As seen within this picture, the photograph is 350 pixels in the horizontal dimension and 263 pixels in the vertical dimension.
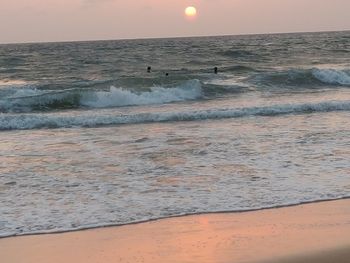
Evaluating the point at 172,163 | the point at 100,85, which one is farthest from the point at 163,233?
the point at 100,85

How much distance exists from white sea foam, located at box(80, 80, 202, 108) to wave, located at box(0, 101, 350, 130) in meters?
4.60

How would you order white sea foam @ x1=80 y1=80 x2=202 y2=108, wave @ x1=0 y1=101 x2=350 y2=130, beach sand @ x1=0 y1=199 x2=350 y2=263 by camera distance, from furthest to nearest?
white sea foam @ x1=80 y1=80 x2=202 y2=108
wave @ x1=0 y1=101 x2=350 y2=130
beach sand @ x1=0 y1=199 x2=350 y2=263

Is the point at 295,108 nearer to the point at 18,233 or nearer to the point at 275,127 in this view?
the point at 275,127

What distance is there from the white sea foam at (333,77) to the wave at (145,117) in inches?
402

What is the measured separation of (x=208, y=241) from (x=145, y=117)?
10469 mm

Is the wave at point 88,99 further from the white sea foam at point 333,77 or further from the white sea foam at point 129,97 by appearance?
the white sea foam at point 333,77

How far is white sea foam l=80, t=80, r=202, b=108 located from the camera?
20844 millimetres

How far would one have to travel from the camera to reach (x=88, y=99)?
69.3 feet

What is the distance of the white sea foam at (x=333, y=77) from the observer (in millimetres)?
27094

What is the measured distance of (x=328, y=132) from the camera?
12383 mm

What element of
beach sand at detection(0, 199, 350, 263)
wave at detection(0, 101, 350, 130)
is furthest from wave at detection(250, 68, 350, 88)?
beach sand at detection(0, 199, 350, 263)

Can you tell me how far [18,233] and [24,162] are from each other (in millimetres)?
3858

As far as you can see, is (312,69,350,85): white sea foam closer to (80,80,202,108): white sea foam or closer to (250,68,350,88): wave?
(250,68,350,88): wave

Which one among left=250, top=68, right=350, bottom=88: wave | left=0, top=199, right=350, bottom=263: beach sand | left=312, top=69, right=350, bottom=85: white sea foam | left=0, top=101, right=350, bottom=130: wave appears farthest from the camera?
left=312, top=69, right=350, bottom=85: white sea foam
